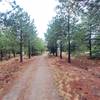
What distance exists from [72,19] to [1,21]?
24707mm

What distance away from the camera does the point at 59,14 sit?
4516 cm

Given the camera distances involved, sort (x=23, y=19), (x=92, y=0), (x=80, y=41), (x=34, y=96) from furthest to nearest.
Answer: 1. (x=23, y=19)
2. (x=80, y=41)
3. (x=34, y=96)
4. (x=92, y=0)

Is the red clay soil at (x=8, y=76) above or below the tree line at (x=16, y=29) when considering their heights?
below

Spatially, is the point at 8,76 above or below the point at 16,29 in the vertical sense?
below

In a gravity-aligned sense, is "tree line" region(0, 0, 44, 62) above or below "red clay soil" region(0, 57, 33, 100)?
above

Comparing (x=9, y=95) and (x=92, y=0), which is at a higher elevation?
(x=92, y=0)

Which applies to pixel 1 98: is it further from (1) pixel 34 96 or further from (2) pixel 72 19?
(2) pixel 72 19

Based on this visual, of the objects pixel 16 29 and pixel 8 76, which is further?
pixel 16 29

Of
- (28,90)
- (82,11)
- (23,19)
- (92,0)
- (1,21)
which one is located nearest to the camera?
(92,0)

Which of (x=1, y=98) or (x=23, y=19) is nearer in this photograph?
(x=1, y=98)

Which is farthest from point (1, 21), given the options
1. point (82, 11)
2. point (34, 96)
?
point (82, 11)

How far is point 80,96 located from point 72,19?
30.3 metres

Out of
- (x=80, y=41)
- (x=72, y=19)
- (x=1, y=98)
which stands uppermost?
(x=72, y=19)

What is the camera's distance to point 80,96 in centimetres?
1555
